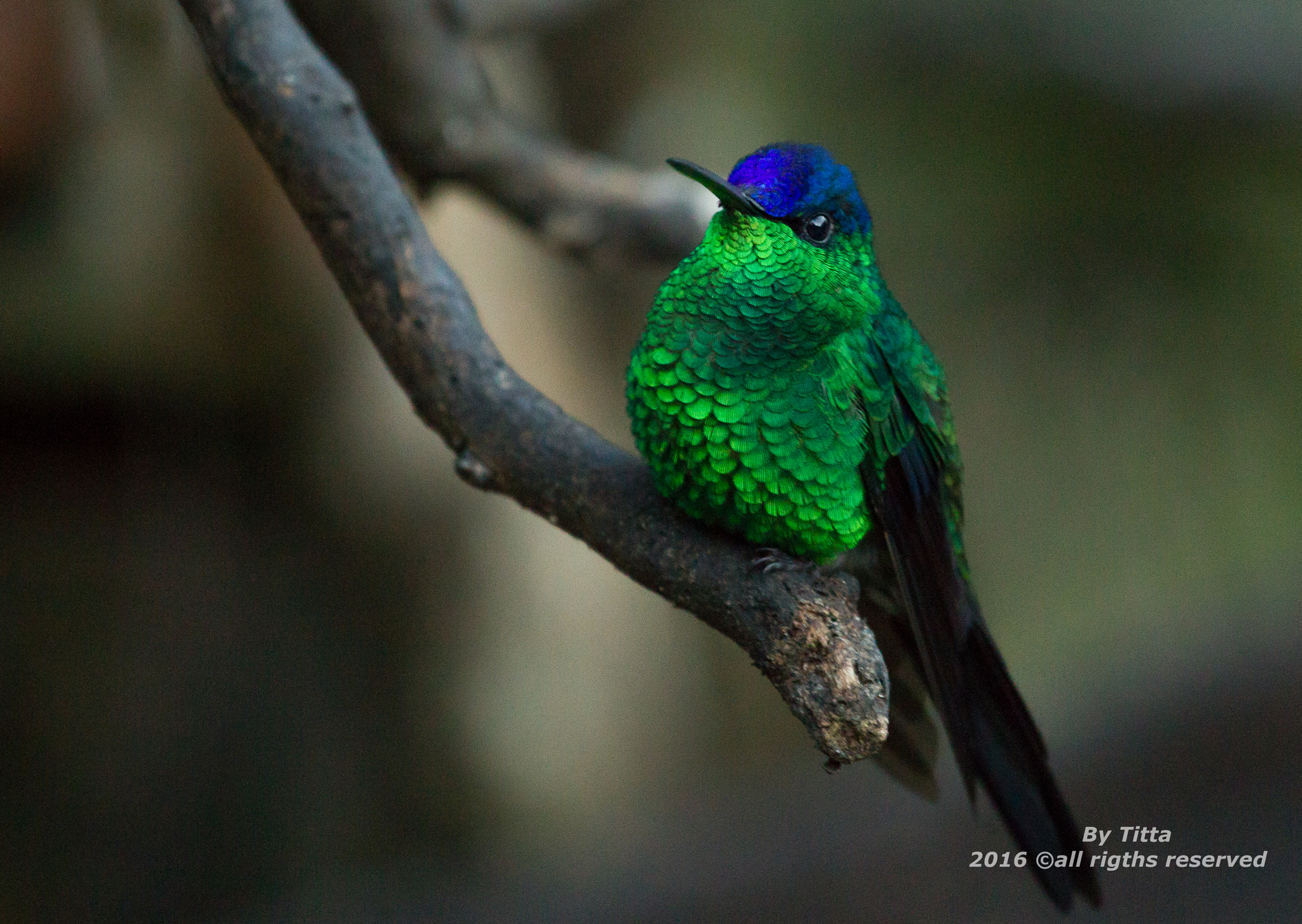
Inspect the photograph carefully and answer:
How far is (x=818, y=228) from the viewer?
5.84 ft

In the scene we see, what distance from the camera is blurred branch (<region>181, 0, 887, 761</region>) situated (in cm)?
190

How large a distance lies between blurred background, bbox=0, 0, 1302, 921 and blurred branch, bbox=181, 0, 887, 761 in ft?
4.68

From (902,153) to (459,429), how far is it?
404 centimetres

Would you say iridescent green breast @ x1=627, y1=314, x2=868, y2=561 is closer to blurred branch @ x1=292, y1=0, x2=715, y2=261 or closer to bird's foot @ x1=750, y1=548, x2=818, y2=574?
bird's foot @ x1=750, y1=548, x2=818, y2=574

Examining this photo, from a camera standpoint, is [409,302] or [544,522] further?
[544,522]

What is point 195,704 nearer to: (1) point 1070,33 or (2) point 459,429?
(2) point 459,429

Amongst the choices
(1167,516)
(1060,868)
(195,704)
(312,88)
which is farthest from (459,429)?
(1167,516)

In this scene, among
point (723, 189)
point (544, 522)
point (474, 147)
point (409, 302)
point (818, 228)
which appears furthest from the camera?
point (544, 522)

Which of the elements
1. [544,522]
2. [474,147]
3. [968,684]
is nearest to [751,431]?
[968,684]

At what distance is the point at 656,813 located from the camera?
14.9 ft

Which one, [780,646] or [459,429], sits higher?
[459,429]

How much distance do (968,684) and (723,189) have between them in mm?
998

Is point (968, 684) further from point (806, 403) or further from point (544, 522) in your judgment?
point (544, 522)

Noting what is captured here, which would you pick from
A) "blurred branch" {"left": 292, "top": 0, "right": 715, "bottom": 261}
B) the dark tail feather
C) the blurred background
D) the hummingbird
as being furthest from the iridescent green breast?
the blurred background
